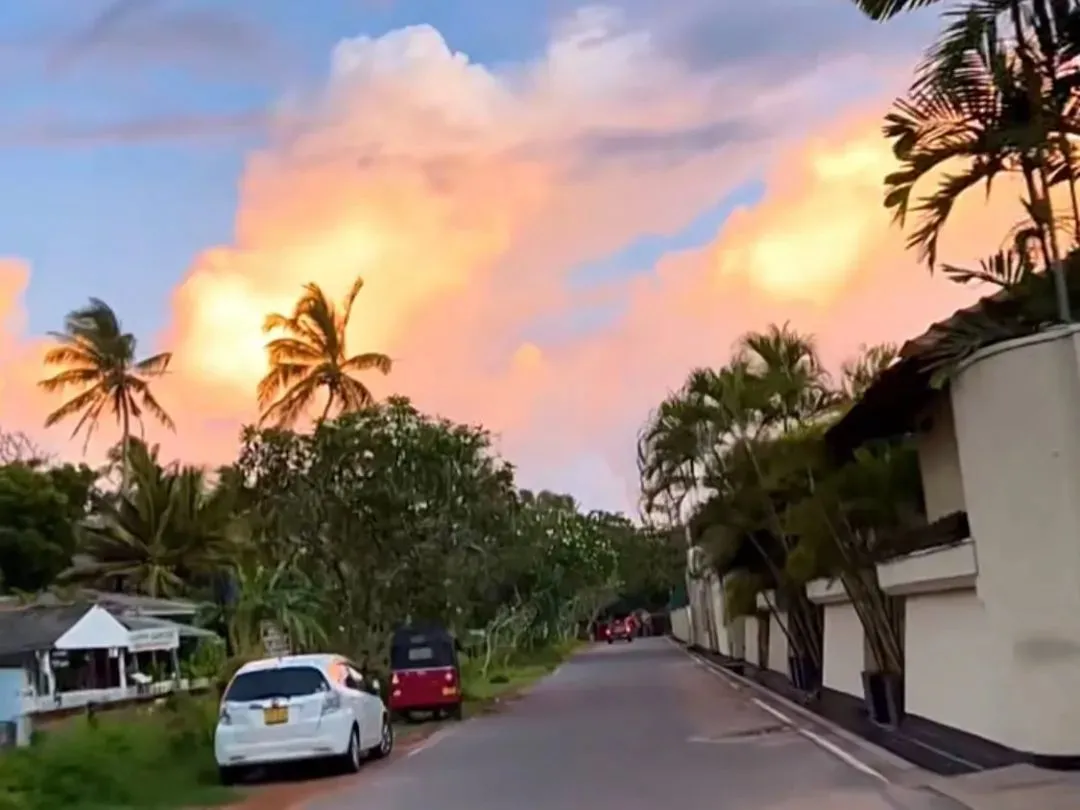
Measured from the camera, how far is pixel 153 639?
153 feet

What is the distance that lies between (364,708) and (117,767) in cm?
463

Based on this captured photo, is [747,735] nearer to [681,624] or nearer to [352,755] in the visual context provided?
[352,755]

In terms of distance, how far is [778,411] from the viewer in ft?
96.5

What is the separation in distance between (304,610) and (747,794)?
20.9 meters

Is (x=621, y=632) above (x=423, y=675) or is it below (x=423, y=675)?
below

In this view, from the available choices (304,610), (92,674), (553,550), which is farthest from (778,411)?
(553,550)

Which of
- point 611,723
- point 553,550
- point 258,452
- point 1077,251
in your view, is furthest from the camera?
point 553,550

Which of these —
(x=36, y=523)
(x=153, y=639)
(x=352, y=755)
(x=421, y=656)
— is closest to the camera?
(x=352, y=755)

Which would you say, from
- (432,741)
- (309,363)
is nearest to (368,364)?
(309,363)

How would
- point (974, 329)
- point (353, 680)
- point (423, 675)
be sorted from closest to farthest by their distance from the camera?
point (974, 329) → point (353, 680) → point (423, 675)

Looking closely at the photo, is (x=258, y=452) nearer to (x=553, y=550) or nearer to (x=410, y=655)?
(x=410, y=655)

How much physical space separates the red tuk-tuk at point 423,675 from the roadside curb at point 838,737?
6203 millimetres

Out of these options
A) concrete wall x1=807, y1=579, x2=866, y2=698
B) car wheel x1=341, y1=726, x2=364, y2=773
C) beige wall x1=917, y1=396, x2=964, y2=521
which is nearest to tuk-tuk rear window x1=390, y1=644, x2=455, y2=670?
concrete wall x1=807, y1=579, x2=866, y2=698

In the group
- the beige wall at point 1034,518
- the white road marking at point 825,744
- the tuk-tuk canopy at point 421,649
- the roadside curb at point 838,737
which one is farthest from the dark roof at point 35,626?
the beige wall at point 1034,518
